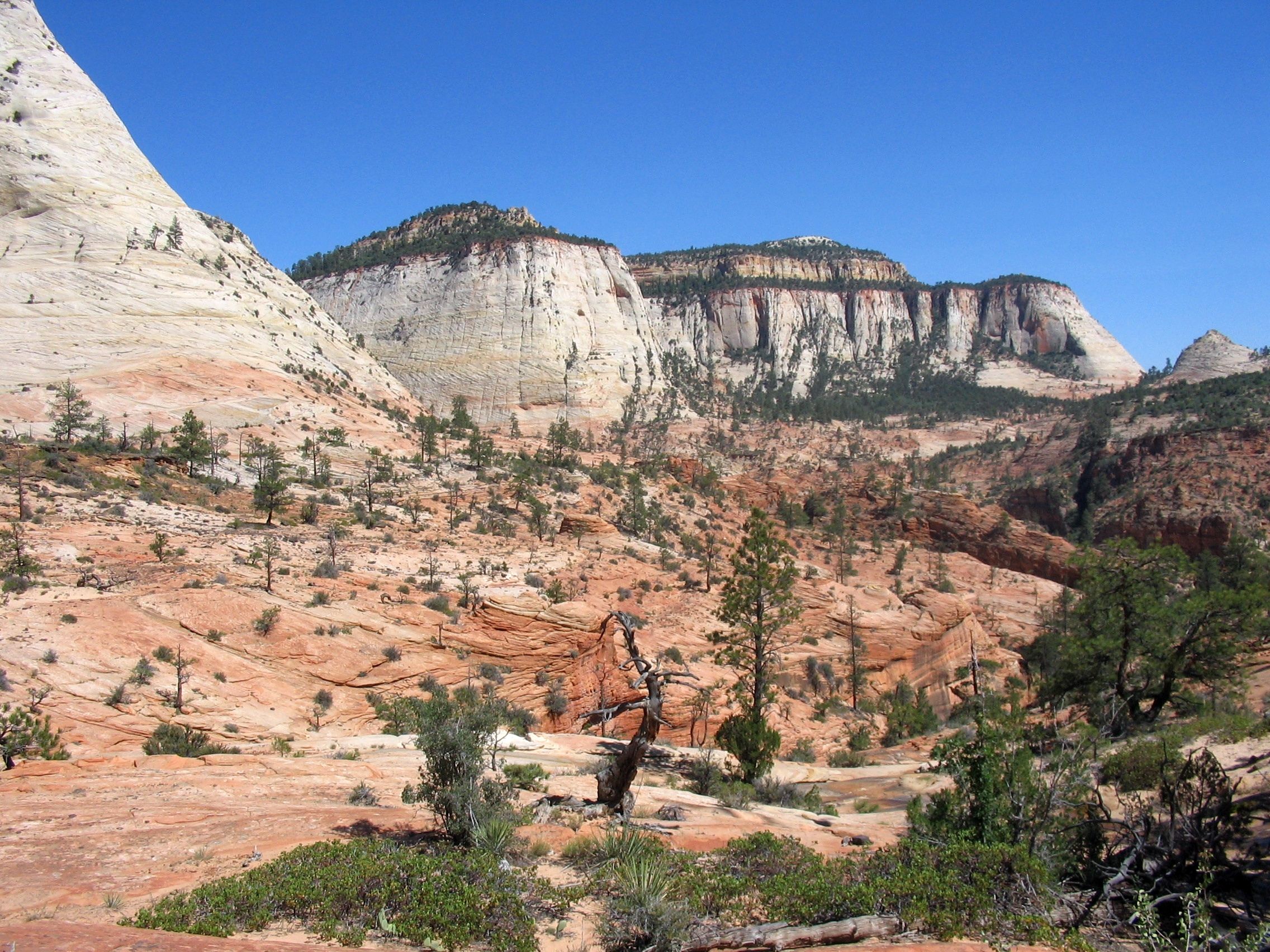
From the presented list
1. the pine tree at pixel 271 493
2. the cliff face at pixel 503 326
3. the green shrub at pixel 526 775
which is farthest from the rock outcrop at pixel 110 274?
the green shrub at pixel 526 775

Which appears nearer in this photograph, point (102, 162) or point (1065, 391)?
point (102, 162)

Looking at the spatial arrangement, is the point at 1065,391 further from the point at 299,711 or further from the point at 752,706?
the point at 299,711

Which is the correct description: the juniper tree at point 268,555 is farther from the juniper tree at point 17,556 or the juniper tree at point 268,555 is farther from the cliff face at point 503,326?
the cliff face at point 503,326

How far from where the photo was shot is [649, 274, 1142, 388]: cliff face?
128 meters

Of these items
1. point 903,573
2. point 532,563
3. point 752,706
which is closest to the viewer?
point 752,706

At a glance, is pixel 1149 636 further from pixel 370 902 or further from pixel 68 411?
pixel 68 411

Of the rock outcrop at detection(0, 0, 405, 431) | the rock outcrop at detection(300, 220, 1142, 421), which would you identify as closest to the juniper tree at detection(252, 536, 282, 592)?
the rock outcrop at detection(0, 0, 405, 431)

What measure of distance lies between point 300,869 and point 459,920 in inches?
75.1

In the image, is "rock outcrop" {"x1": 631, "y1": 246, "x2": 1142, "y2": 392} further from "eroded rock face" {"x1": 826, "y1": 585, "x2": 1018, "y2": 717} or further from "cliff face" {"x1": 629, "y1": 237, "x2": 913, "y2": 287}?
"eroded rock face" {"x1": 826, "y1": 585, "x2": 1018, "y2": 717}

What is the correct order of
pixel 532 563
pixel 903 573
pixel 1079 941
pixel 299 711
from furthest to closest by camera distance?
pixel 903 573, pixel 532 563, pixel 299 711, pixel 1079 941

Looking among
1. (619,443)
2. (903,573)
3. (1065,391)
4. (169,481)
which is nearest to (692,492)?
(903,573)

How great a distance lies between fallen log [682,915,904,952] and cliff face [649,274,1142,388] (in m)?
116

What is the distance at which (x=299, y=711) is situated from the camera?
1619 centimetres

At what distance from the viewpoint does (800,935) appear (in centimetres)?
704
